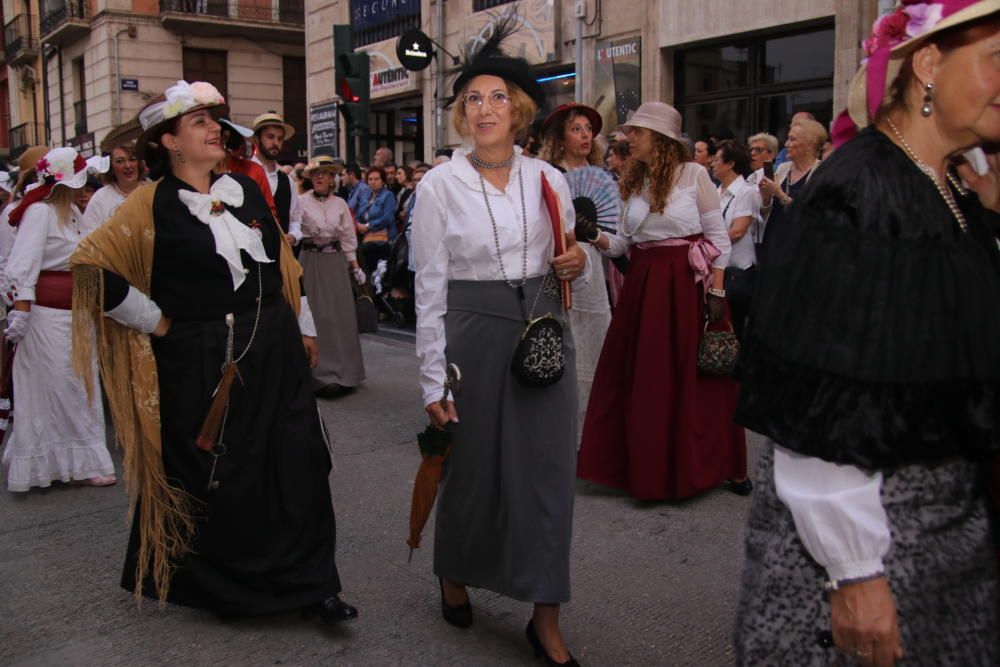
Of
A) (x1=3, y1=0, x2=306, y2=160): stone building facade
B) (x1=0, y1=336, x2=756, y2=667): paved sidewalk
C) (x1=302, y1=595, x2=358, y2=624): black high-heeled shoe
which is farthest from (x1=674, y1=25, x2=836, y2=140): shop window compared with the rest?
(x1=3, y1=0, x2=306, y2=160): stone building facade

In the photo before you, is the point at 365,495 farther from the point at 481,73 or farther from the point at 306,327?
the point at 481,73

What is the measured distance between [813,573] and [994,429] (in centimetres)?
39

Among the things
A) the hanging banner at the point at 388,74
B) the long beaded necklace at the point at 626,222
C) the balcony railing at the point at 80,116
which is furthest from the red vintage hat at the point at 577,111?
the balcony railing at the point at 80,116

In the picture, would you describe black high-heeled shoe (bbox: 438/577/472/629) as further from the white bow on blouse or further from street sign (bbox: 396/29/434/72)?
street sign (bbox: 396/29/434/72)

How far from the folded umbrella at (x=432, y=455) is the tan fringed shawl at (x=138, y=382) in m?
0.90

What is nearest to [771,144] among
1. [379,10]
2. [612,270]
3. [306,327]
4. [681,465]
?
[612,270]

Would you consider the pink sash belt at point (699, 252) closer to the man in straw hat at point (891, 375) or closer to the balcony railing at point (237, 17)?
the man in straw hat at point (891, 375)

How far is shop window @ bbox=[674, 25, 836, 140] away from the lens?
1147 centimetres

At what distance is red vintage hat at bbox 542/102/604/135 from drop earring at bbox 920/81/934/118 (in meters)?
4.01

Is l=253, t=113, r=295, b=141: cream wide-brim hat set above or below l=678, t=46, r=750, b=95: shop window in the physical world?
below

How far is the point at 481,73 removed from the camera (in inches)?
134

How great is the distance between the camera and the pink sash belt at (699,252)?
497cm

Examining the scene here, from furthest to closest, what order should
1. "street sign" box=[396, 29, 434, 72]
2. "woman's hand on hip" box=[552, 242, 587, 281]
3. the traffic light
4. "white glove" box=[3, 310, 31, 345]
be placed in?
"street sign" box=[396, 29, 434, 72], the traffic light, "white glove" box=[3, 310, 31, 345], "woman's hand on hip" box=[552, 242, 587, 281]

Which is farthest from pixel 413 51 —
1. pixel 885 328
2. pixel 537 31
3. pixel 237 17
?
pixel 237 17
